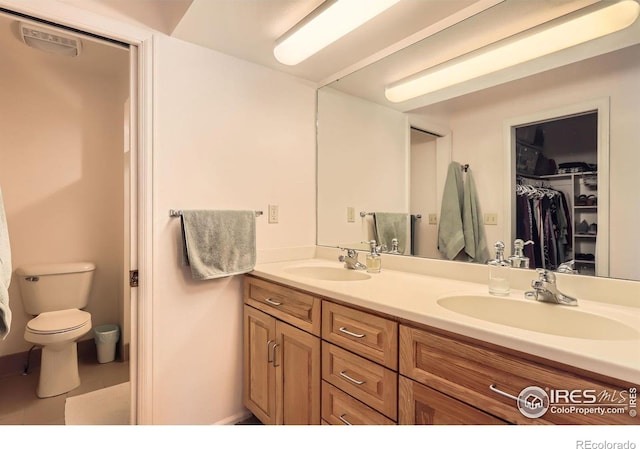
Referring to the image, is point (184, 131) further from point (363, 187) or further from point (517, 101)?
point (517, 101)

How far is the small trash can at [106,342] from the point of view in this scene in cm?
242

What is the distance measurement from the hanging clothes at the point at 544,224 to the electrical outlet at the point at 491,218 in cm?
8

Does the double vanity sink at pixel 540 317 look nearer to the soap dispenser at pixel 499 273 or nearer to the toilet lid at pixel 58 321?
the soap dispenser at pixel 499 273

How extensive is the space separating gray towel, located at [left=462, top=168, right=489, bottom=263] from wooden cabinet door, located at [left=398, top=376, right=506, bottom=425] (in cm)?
67

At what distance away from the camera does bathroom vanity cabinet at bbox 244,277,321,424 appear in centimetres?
127

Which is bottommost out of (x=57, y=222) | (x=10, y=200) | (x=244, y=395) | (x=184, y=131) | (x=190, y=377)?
(x=244, y=395)

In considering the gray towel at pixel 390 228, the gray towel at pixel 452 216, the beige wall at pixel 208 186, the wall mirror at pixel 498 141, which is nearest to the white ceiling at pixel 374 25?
the wall mirror at pixel 498 141

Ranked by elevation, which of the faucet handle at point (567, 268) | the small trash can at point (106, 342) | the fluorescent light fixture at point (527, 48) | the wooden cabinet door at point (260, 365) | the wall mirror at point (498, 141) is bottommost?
the small trash can at point (106, 342)

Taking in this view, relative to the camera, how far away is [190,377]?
158 centimetres

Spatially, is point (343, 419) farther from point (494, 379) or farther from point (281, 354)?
point (494, 379)

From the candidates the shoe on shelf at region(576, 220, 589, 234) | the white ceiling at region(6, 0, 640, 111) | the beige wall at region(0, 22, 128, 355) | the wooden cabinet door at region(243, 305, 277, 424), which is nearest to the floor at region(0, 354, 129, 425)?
the beige wall at region(0, 22, 128, 355)

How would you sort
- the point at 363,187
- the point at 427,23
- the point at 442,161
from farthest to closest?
1. the point at 363,187
2. the point at 442,161
3. the point at 427,23

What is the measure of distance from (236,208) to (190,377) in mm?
874

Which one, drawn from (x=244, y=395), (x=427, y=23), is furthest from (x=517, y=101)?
(x=244, y=395)
